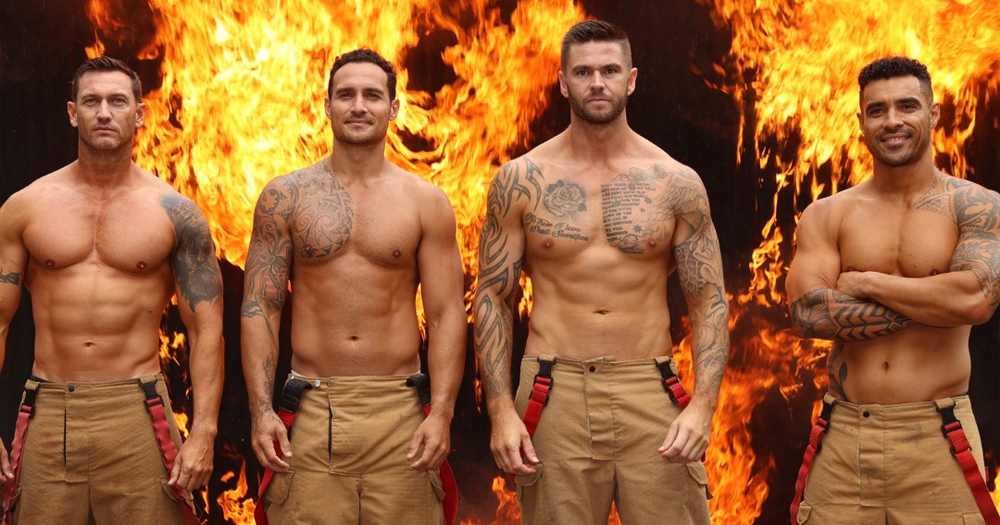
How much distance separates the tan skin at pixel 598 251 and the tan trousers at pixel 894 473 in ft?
2.23

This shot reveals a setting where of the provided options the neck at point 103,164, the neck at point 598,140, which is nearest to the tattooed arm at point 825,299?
the neck at point 598,140

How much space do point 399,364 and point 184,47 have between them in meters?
3.33

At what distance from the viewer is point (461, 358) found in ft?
18.4

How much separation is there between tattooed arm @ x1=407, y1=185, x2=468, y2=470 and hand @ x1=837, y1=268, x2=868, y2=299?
1698mm

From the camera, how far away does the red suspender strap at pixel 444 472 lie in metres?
5.52

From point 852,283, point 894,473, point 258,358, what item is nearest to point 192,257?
point 258,358

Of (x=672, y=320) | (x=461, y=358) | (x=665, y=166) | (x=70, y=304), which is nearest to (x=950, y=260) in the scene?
(x=665, y=166)

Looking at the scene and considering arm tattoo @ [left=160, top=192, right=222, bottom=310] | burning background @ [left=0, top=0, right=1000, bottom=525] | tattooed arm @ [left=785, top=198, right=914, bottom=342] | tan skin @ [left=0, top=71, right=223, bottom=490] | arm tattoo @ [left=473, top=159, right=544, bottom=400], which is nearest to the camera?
tattooed arm @ [left=785, top=198, right=914, bottom=342]

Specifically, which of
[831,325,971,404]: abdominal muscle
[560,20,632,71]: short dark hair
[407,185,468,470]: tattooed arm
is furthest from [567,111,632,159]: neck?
[831,325,971,404]: abdominal muscle

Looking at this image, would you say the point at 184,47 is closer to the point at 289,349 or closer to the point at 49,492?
the point at 289,349

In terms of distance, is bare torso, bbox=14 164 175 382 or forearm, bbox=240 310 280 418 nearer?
forearm, bbox=240 310 280 418

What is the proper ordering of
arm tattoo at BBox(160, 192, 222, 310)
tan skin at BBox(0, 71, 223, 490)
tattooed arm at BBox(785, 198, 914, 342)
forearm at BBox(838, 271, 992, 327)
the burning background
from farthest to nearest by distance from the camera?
the burning background, arm tattoo at BBox(160, 192, 222, 310), tan skin at BBox(0, 71, 223, 490), tattooed arm at BBox(785, 198, 914, 342), forearm at BBox(838, 271, 992, 327)

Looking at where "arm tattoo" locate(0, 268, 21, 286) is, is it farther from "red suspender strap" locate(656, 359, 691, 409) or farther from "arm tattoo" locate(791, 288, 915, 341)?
"arm tattoo" locate(791, 288, 915, 341)

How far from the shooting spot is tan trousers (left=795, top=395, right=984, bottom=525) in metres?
5.20
